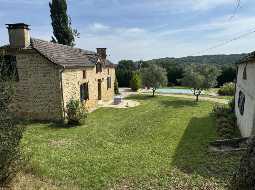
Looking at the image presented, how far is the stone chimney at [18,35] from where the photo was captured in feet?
58.3

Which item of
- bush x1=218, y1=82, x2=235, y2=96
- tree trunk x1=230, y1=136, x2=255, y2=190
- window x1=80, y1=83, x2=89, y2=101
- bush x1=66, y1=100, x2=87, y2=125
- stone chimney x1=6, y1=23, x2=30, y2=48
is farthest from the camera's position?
bush x1=218, y1=82, x2=235, y2=96

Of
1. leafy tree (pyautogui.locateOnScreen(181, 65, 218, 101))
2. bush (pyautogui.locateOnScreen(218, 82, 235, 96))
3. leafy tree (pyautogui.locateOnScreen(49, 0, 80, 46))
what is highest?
leafy tree (pyautogui.locateOnScreen(49, 0, 80, 46))

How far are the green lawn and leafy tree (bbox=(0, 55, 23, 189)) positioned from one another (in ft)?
6.29

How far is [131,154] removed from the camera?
39.7ft

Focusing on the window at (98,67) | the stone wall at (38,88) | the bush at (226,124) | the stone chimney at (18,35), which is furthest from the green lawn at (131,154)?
the window at (98,67)

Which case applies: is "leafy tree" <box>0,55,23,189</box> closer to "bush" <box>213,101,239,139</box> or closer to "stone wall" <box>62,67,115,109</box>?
"bush" <box>213,101,239,139</box>

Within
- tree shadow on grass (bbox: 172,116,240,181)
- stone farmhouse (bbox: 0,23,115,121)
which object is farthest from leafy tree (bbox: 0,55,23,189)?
stone farmhouse (bbox: 0,23,115,121)

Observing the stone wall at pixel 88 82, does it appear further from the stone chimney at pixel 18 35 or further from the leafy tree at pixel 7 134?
the leafy tree at pixel 7 134

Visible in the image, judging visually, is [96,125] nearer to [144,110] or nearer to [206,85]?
[144,110]

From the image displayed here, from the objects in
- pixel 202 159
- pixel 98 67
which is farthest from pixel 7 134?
pixel 98 67

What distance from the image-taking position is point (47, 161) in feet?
35.6

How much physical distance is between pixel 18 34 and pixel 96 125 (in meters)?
8.48

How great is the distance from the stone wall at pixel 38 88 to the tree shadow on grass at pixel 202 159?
9568mm

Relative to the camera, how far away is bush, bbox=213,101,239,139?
14586 millimetres
